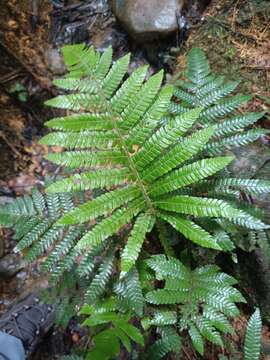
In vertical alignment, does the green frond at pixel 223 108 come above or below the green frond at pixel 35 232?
above

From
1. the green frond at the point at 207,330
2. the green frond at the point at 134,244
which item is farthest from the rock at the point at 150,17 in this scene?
the green frond at the point at 207,330

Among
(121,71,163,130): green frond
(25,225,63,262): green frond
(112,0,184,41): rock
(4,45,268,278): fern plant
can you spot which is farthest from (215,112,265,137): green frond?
(112,0,184,41): rock

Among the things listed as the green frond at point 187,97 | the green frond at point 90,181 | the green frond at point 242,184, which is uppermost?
the green frond at point 90,181

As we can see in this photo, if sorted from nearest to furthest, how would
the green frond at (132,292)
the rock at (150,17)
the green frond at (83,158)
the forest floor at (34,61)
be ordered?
1. the green frond at (83,158)
2. the green frond at (132,292)
3. the forest floor at (34,61)
4. the rock at (150,17)

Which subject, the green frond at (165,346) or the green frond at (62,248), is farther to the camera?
the green frond at (62,248)

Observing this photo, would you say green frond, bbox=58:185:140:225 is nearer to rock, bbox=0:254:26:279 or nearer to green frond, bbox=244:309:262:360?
green frond, bbox=244:309:262:360

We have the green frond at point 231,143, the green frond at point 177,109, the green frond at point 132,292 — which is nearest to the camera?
the green frond at point 132,292

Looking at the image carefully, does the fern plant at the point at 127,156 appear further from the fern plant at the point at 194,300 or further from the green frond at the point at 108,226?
the fern plant at the point at 194,300

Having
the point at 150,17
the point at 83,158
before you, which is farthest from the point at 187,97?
the point at 150,17
